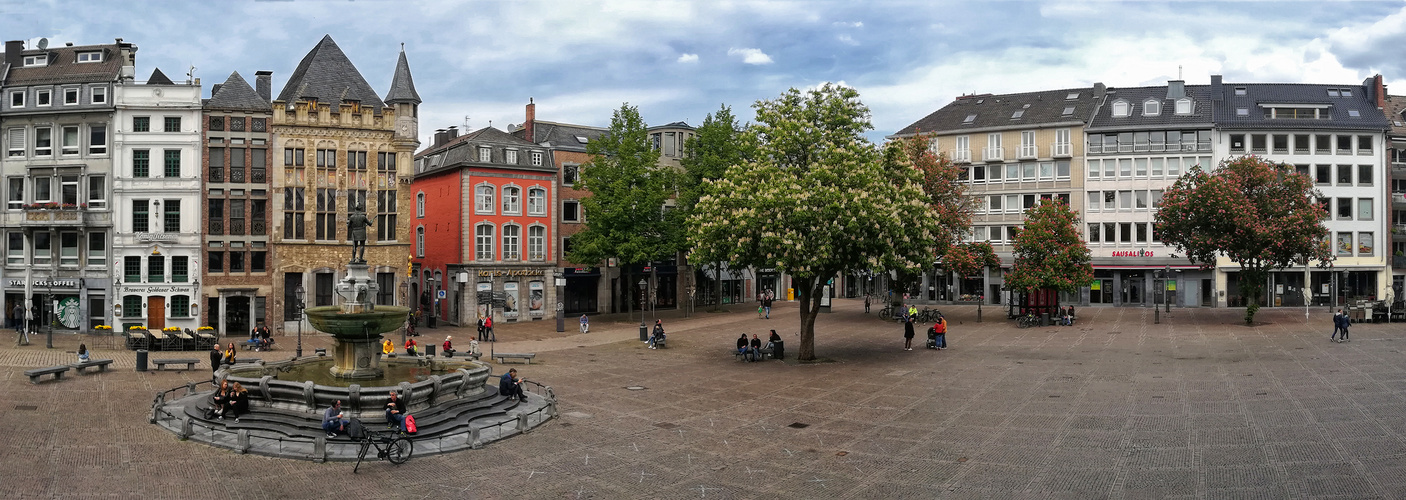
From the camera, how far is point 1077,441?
20.0 metres

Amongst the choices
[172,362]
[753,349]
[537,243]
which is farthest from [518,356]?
[537,243]

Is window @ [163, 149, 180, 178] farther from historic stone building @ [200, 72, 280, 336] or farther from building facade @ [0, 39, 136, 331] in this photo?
building facade @ [0, 39, 136, 331]

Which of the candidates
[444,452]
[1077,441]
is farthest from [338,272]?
[1077,441]

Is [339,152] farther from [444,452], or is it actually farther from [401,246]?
[444,452]

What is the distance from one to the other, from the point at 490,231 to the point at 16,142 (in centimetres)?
2525

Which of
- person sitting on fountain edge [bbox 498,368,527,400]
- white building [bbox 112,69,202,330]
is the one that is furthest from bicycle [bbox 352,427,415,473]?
white building [bbox 112,69,202,330]

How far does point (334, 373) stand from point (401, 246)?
27180 mm

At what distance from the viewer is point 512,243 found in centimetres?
5672

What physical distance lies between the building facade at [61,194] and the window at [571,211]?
84.5 ft

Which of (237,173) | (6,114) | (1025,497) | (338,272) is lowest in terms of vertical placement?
(1025,497)

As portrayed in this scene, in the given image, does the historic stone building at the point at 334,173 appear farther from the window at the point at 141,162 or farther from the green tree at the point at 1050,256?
the green tree at the point at 1050,256

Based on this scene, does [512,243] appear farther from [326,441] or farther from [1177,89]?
[1177,89]

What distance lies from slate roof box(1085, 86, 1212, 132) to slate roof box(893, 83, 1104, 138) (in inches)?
41.6

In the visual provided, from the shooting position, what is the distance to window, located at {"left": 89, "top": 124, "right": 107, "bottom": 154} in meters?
46.2
